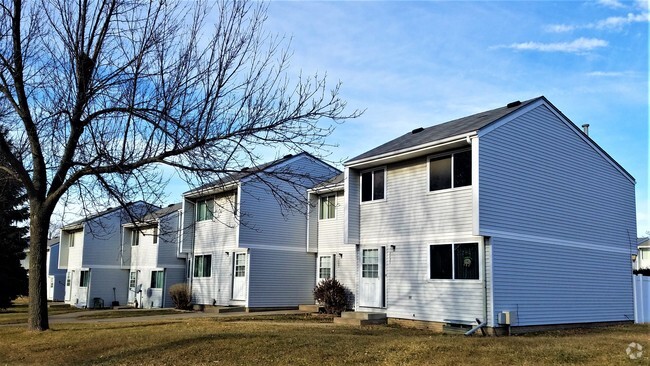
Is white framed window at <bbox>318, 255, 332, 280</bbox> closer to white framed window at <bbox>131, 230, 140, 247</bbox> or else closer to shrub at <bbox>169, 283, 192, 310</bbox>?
shrub at <bbox>169, 283, 192, 310</bbox>

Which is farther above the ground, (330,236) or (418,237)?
(330,236)

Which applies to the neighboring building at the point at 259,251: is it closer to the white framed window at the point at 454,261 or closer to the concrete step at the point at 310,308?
the concrete step at the point at 310,308

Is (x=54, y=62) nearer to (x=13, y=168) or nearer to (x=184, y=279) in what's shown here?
(x=13, y=168)

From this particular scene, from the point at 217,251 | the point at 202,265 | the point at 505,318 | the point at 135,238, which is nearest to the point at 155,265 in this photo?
the point at 202,265

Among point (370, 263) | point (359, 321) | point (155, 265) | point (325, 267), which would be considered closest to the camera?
point (359, 321)

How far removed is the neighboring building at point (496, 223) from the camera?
55.3 ft

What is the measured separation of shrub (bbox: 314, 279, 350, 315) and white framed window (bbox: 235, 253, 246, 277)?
420cm

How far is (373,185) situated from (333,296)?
218 inches

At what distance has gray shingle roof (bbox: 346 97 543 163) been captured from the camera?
17594 mm

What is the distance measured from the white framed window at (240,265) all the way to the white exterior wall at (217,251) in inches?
14.7

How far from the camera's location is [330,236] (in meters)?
26.5

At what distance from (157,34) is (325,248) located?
15.1m

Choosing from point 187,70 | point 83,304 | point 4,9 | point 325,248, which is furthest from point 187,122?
point 83,304

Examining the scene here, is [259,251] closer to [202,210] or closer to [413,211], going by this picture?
[202,210]
